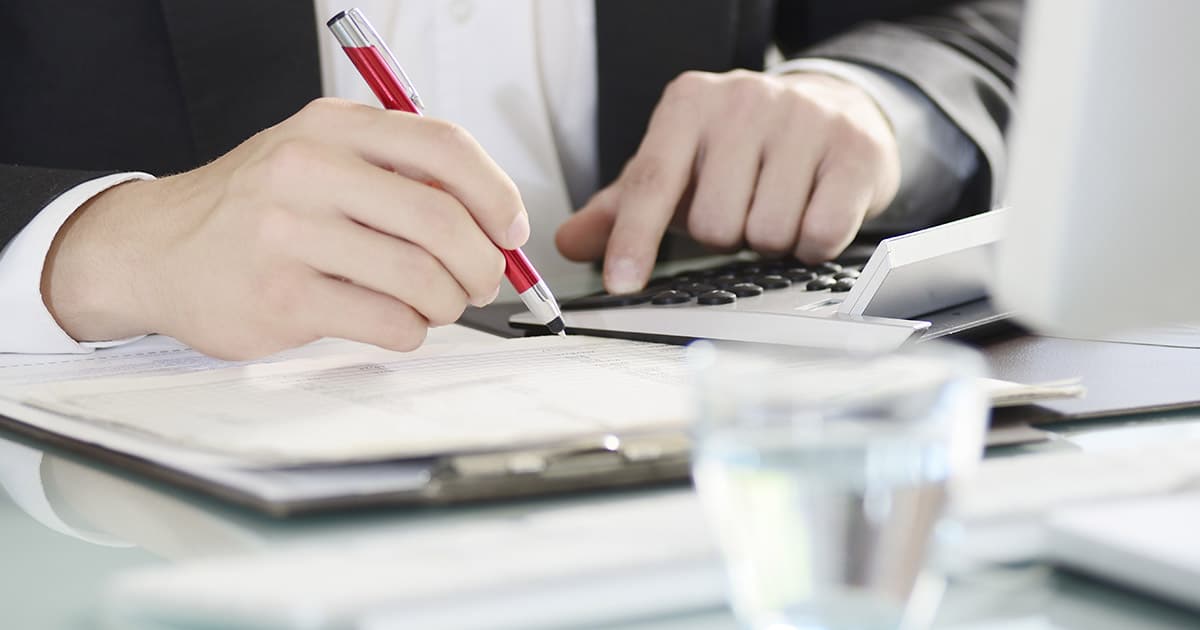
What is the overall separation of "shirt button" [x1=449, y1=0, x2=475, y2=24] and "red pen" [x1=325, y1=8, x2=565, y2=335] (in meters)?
0.44

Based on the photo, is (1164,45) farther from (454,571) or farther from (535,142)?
(535,142)

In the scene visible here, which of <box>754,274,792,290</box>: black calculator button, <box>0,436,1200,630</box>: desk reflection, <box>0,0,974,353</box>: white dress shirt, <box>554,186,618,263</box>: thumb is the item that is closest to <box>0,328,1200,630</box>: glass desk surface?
<box>0,436,1200,630</box>: desk reflection

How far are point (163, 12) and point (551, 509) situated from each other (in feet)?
2.04

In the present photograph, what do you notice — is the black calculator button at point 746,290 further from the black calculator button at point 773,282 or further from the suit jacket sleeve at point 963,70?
the suit jacket sleeve at point 963,70

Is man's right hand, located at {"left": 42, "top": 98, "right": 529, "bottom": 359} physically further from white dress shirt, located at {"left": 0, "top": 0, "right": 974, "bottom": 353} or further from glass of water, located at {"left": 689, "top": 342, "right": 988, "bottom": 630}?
white dress shirt, located at {"left": 0, "top": 0, "right": 974, "bottom": 353}

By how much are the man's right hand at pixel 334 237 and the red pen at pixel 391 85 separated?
29 millimetres

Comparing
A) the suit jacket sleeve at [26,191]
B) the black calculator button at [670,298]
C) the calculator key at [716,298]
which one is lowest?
the black calculator button at [670,298]

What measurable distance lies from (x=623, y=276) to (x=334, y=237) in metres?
0.21

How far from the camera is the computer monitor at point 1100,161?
0.81 ft

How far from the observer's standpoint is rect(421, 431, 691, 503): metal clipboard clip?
12.5 inches

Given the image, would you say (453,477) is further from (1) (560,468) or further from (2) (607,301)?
(2) (607,301)

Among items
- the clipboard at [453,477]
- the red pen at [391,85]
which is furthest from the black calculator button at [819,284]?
the clipboard at [453,477]

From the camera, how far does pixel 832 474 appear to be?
22 centimetres

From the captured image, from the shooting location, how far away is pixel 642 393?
16.1 inches
